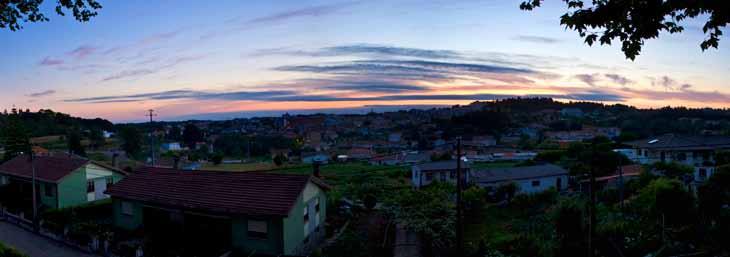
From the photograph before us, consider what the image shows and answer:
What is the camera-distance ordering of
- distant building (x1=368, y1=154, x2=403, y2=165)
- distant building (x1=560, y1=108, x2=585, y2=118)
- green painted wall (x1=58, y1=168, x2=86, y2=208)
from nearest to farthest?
green painted wall (x1=58, y1=168, x2=86, y2=208) → distant building (x1=368, y1=154, x2=403, y2=165) → distant building (x1=560, y1=108, x2=585, y2=118)

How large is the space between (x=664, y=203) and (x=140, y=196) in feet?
74.7

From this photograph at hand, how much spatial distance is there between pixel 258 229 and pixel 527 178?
30.0 meters

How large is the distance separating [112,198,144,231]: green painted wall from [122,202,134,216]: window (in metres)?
0.10

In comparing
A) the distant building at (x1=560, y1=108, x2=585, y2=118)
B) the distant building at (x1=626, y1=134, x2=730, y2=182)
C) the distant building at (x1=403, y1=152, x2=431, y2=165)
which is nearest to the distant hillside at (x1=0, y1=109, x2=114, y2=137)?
the distant building at (x1=403, y1=152, x2=431, y2=165)

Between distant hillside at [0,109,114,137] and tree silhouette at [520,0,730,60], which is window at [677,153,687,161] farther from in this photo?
distant hillside at [0,109,114,137]

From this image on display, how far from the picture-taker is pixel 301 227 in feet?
59.3

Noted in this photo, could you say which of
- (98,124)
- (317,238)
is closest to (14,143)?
(317,238)

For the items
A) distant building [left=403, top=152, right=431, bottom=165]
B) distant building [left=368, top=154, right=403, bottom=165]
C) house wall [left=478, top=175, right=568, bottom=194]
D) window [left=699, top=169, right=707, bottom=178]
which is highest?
window [left=699, top=169, right=707, bottom=178]

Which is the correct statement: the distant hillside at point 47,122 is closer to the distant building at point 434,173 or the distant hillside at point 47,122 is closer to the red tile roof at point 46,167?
the red tile roof at point 46,167

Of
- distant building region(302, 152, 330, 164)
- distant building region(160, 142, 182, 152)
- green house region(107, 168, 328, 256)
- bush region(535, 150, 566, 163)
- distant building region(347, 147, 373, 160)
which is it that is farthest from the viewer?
distant building region(160, 142, 182, 152)

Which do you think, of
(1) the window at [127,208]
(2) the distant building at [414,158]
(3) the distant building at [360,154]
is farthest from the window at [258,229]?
(3) the distant building at [360,154]

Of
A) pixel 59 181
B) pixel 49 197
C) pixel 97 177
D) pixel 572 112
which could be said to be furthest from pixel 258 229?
pixel 572 112

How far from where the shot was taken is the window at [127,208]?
20531mm

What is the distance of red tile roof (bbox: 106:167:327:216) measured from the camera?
1702cm
